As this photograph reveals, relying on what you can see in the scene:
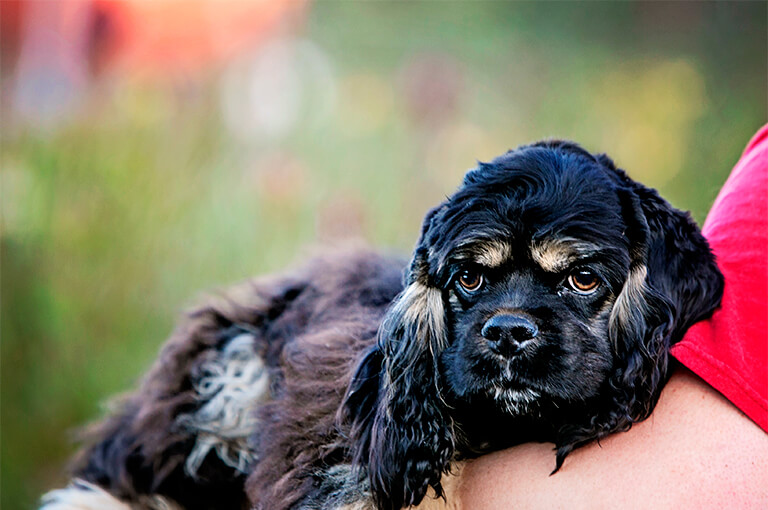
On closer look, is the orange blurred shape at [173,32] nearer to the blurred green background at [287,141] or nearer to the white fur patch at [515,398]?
the blurred green background at [287,141]

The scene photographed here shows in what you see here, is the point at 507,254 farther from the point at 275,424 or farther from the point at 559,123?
the point at 559,123

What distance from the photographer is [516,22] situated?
743 centimetres

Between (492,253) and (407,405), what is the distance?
495 millimetres

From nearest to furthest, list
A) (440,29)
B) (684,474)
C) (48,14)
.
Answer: (684,474) → (48,14) → (440,29)

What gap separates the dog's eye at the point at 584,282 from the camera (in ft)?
6.73

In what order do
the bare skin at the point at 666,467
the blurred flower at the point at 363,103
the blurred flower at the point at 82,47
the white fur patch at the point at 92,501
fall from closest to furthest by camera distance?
the bare skin at the point at 666,467
the white fur patch at the point at 92,501
the blurred flower at the point at 82,47
the blurred flower at the point at 363,103

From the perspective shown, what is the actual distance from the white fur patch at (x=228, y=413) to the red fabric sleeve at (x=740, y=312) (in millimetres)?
1523

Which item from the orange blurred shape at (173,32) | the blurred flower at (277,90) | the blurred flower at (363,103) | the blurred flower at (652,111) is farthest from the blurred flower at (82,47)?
the blurred flower at (652,111)

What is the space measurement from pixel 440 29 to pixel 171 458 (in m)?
5.41

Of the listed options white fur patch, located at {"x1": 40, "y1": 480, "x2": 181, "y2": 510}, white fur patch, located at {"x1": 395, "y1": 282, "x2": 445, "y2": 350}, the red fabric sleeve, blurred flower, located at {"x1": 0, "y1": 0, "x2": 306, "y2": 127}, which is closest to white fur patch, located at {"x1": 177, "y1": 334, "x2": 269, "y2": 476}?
white fur patch, located at {"x1": 40, "y1": 480, "x2": 181, "y2": 510}

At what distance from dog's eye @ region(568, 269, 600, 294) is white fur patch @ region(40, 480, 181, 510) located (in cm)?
173

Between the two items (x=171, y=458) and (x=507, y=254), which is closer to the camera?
(x=507, y=254)

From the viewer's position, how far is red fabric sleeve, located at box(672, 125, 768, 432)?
6.41 feet

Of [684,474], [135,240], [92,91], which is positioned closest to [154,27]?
[92,91]
